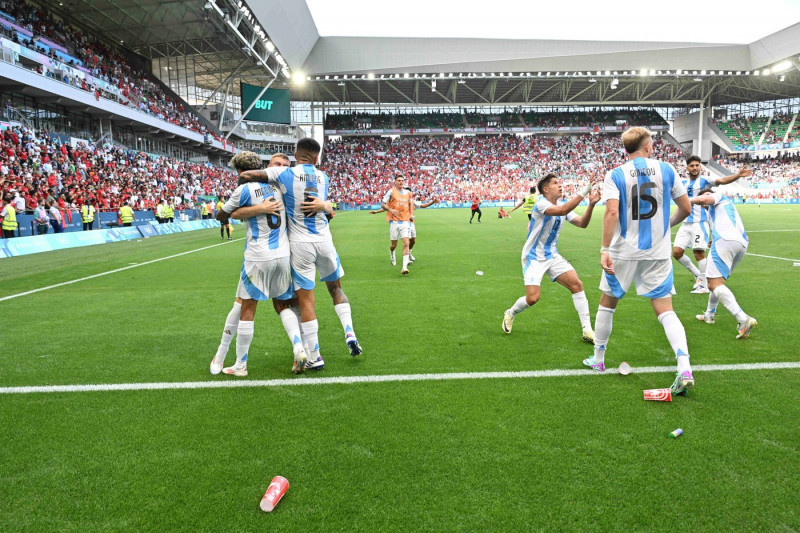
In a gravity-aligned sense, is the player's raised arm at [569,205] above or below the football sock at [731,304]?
above

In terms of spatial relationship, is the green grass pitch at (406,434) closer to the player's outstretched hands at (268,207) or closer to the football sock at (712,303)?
the football sock at (712,303)

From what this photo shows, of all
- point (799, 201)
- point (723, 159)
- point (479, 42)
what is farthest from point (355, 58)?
point (723, 159)

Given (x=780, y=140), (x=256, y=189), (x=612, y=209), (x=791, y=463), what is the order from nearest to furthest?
1. (x=791, y=463)
2. (x=612, y=209)
3. (x=256, y=189)
4. (x=780, y=140)

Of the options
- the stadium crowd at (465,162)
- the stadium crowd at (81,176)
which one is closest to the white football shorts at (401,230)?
the stadium crowd at (81,176)

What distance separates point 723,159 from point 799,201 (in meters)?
21.7

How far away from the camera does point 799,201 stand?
4750 cm

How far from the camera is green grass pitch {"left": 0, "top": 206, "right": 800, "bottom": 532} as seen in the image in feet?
8.34

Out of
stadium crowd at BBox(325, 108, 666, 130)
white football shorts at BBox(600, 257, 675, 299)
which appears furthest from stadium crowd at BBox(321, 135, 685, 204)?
white football shorts at BBox(600, 257, 675, 299)

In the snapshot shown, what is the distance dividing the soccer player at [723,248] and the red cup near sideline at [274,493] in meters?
5.42

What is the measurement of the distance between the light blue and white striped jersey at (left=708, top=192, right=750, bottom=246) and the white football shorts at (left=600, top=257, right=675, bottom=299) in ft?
8.40

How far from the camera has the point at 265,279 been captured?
447 centimetres

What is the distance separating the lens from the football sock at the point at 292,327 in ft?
15.2

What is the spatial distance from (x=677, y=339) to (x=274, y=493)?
3.39 m

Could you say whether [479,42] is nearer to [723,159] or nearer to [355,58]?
[355,58]
